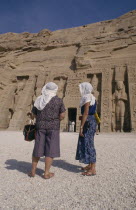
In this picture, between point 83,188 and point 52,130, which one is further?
point 52,130

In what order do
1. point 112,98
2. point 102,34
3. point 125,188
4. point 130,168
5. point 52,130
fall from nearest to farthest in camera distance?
point 125,188
point 52,130
point 130,168
point 112,98
point 102,34

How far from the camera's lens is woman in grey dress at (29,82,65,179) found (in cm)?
307

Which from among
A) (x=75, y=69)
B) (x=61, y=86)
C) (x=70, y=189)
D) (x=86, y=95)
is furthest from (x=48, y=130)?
(x=75, y=69)

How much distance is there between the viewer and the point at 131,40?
16938 millimetres

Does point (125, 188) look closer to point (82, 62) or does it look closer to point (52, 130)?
point (52, 130)

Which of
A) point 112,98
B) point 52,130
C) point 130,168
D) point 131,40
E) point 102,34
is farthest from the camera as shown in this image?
point 102,34

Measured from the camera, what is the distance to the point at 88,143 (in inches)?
130

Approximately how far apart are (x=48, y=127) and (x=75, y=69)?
15.1 m

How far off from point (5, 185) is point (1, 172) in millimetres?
723

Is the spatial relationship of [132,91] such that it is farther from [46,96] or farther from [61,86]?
[46,96]

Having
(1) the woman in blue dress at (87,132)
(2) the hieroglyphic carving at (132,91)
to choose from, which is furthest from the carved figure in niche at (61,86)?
(1) the woman in blue dress at (87,132)

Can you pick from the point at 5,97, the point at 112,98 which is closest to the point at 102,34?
the point at 112,98

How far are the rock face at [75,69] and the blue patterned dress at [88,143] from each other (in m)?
10.7

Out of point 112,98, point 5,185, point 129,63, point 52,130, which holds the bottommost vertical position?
point 5,185
